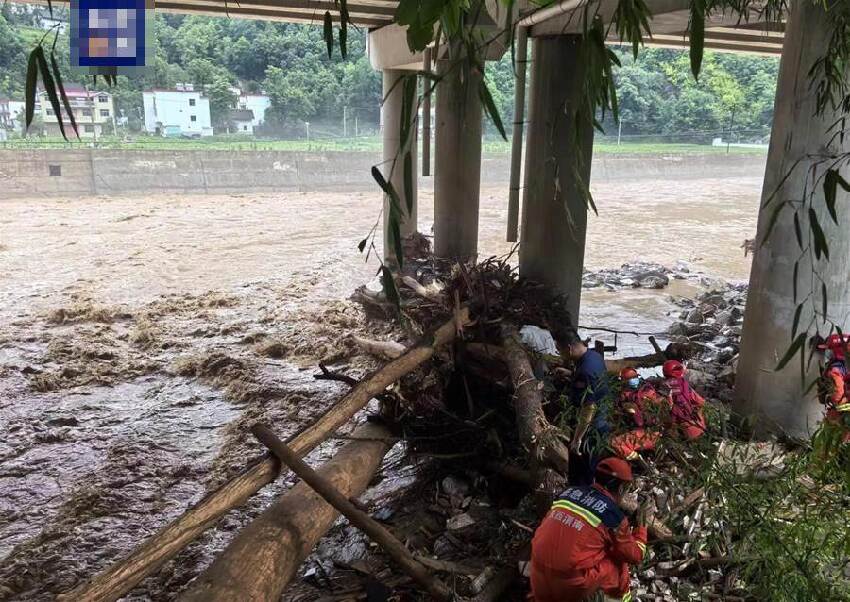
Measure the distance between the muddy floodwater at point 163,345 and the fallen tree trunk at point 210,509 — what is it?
1637 mm

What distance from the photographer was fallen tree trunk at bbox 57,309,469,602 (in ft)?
9.99

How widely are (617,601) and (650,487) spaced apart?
1.09 meters

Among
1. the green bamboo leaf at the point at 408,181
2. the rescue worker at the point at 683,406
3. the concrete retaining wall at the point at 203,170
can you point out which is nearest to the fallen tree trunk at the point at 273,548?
the rescue worker at the point at 683,406

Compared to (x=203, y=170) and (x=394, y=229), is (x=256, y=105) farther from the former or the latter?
(x=394, y=229)

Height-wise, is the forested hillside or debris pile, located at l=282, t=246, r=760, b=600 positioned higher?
the forested hillside

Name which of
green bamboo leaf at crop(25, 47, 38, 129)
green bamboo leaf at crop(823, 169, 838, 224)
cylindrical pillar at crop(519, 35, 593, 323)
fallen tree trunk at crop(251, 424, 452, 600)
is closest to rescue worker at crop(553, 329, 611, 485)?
fallen tree trunk at crop(251, 424, 452, 600)

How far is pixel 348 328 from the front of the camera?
1179cm

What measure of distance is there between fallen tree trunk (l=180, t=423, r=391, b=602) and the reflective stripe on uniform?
167 centimetres

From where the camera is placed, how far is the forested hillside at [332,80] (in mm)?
41531

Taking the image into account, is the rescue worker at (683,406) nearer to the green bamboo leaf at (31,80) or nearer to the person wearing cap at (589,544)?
the person wearing cap at (589,544)

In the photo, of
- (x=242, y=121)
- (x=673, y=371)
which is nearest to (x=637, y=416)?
(x=673, y=371)

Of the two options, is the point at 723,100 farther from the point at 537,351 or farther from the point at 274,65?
the point at 537,351

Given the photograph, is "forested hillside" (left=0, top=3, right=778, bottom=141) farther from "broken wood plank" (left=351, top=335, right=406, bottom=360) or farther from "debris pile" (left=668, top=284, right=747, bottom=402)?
"broken wood plank" (left=351, top=335, right=406, bottom=360)

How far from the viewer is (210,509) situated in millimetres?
3648
